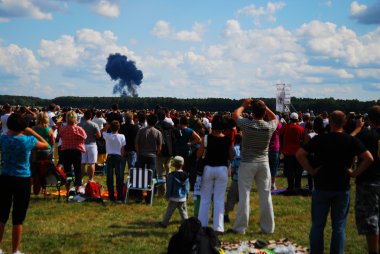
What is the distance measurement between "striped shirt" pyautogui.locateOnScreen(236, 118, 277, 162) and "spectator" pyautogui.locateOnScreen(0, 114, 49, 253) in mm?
3180

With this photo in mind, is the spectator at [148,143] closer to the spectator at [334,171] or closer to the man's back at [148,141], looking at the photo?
the man's back at [148,141]

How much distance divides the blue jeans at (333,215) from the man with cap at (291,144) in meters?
5.73

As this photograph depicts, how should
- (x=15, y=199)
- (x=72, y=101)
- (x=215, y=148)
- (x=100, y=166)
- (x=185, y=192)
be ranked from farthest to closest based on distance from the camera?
(x=72, y=101), (x=100, y=166), (x=185, y=192), (x=215, y=148), (x=15, y=199)

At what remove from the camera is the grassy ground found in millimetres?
7293

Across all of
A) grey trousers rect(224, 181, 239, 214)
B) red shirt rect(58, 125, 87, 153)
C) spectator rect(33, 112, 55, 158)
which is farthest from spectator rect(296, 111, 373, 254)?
spectator rect(33, 112, 55, 158)

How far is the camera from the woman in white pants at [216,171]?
7.69m

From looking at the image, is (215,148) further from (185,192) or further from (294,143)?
(294,143)

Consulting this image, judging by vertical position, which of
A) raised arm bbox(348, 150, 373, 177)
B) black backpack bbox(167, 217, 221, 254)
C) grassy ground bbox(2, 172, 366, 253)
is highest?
raised arm bbox(348, 150, 373, 177)

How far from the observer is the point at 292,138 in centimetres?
1178

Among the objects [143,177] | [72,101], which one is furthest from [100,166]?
[72,101]

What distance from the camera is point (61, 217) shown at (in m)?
9.23

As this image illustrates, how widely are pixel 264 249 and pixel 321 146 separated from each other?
5.28ft

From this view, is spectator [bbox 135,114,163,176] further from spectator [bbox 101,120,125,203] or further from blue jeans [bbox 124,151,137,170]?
blue jeans [bbox 124,151,137,170]

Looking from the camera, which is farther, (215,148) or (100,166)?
(100,166)
